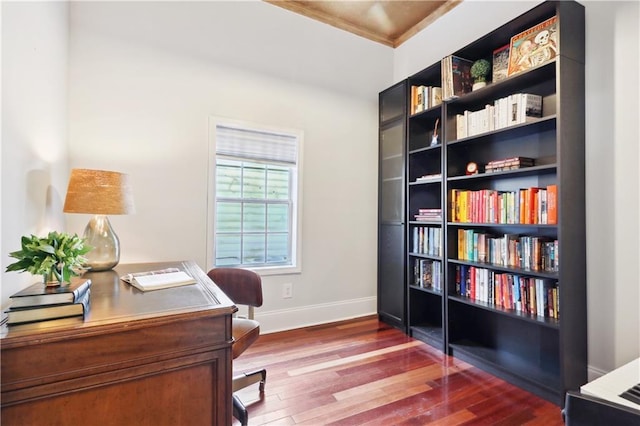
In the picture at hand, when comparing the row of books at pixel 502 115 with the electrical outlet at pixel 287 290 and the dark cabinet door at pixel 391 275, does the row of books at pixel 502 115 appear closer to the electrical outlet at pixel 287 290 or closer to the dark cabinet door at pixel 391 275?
the dark cabinet door at pixel 391 275

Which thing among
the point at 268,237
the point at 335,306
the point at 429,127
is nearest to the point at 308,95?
the point at 429,127

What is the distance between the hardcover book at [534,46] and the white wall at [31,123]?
274 cm

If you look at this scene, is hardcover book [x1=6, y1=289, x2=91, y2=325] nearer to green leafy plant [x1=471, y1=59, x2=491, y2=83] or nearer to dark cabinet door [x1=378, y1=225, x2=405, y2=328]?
dark cabinet door [x1=378, y1=225, x2=405, y2=328]

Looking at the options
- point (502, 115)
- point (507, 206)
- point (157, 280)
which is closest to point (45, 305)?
point (157, 280)

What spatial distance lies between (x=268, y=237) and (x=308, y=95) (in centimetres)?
145

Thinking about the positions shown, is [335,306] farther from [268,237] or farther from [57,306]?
[57,306]

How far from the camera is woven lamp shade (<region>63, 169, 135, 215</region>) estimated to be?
5.40 feet

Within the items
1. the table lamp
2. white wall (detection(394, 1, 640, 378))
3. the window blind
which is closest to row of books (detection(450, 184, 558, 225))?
white wall (detection(394, 1, 640, 378))

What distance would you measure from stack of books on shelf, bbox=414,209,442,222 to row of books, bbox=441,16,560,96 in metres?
0.94

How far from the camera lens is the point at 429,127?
120 inches

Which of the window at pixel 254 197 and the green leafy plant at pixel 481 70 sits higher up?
the green leafy plant at pixel 481 70

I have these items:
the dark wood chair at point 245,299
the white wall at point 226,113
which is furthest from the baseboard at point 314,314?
the dark wood chair at point 245,299


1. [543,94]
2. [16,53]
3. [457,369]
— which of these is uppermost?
[543,94]

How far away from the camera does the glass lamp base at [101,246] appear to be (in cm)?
175
